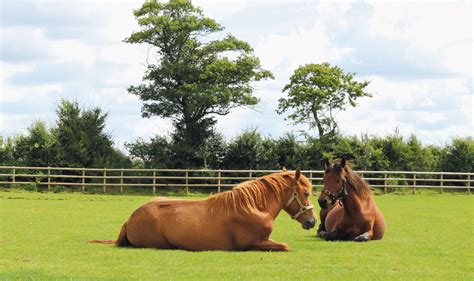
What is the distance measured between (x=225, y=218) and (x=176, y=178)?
23554 mm

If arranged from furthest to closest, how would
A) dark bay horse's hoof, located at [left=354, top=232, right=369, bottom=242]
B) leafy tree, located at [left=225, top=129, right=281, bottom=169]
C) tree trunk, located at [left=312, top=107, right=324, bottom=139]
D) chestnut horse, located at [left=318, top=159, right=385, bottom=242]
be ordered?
tree trunk, located at [left=312, top=107, right=324, bottom=139]
leafy tree, located at [left=225, top=129, right=281, bottom=169]
dark bay horse's hoof, located at [left=354, top=232, right=369, bottom=242]
chestnut horse, located at [left=318, top=159, right=385, bottom=242]

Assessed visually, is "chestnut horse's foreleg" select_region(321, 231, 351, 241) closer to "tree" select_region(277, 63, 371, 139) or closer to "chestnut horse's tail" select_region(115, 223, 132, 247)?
"chestnut horse's tail" select_region(115, 223, 132, 247)

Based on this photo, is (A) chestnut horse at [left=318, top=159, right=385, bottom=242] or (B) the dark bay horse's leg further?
(B) the dark bay horse's leg

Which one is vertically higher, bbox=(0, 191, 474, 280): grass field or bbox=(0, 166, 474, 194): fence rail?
bbox=(0, 166, 474, 194): fence rail

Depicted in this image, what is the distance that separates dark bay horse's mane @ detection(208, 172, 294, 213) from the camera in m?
10.5

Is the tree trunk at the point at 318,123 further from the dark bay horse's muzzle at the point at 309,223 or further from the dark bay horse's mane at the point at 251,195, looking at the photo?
the dark bay horse's muzzle at the point at 309,223

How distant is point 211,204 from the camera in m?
10.7

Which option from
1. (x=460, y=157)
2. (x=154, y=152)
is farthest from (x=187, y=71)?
(x=460, y=157)

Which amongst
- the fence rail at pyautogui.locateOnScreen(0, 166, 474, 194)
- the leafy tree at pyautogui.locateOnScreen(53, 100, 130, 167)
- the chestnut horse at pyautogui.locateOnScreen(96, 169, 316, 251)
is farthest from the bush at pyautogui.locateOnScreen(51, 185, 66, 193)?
the chestnut horse at pyautogui.locateOnScreen(96, 169, 316, 251)

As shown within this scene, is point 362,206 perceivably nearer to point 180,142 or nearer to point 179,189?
point 179,189

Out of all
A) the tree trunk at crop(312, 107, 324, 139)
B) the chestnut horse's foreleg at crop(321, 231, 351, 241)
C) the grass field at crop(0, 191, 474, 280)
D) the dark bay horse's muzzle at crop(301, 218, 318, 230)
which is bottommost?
the grass field at crop(0, 191, 474, 280)

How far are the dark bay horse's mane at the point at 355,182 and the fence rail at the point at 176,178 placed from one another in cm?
1991

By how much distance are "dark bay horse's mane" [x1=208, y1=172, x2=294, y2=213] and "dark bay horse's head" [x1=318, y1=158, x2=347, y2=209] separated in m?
1.14

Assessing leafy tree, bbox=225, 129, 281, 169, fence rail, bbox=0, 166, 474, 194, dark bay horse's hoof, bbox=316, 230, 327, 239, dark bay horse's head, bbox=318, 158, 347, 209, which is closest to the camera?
dark bay horse's head, bbox=318, 158, 347, 209
